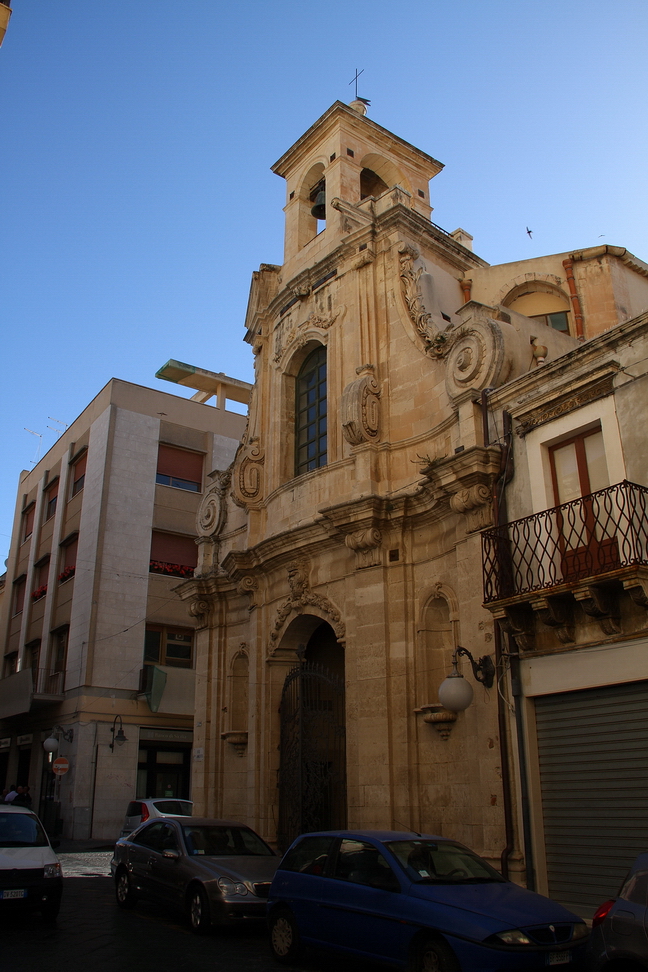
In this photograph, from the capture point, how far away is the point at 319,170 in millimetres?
19891

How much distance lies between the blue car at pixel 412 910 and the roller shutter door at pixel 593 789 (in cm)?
233

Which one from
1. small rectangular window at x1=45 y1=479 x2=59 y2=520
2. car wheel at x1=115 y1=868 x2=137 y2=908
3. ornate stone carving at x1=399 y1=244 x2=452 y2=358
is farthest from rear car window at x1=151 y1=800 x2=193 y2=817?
small rectangular window at x1=45 y1=479 x2=59 y2=520

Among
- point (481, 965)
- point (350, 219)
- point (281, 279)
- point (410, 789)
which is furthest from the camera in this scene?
point (281, 279)

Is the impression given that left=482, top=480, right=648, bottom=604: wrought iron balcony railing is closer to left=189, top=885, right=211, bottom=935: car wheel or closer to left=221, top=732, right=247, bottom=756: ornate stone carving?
left=189, top=885, right=211, bottom=935: car wheel

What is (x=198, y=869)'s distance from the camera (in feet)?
32.7

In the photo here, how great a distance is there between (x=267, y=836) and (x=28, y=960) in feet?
25.2

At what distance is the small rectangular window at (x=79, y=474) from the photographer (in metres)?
31.7

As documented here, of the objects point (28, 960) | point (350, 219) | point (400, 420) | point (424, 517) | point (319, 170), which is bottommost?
point (28, 960)

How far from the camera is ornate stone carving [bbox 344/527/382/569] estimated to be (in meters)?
14.1

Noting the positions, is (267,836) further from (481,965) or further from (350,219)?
(350,219)

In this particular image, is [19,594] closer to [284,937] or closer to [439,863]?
[284,937]

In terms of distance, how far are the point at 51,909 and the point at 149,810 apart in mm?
6478

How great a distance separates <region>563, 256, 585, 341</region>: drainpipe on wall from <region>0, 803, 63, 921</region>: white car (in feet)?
42.9

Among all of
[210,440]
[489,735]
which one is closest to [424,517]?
[489,735]
